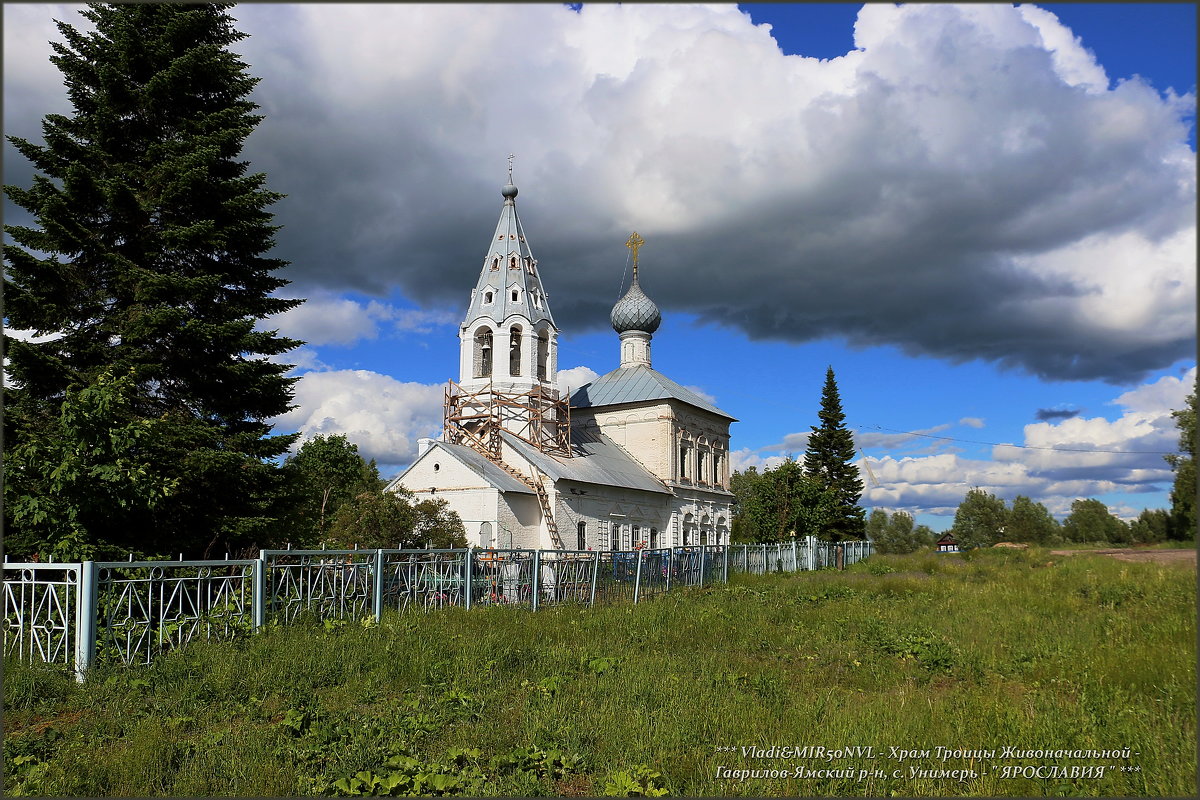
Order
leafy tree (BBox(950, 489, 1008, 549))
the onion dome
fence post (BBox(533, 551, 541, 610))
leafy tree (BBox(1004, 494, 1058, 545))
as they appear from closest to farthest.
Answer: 1. fence post (BBox(533, 551, 541, 610))
2. the onion dome
3. leafy tree (BBox(1004, 494, 1058, 545))
4. leafy tree (BBox(950, 489, 1008, 549))

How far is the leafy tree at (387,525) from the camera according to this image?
1956 centimetres

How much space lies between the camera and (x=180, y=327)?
11984 mm

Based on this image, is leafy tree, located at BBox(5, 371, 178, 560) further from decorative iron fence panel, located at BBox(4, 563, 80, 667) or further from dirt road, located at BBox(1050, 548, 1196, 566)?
dirt road, located at BBox(1050, 548, 1196, 566)

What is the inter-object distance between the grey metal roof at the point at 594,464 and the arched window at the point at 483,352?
11.6 feet

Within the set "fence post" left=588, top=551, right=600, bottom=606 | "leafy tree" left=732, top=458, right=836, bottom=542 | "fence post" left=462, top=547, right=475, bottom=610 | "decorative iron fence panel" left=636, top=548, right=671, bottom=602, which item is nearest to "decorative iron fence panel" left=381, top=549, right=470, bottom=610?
"fence post" left=462, top=547, right=475, bottom=610

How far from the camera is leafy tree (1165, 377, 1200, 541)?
28.0m

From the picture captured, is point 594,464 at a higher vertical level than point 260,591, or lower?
higher

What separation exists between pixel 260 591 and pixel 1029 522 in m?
78.7

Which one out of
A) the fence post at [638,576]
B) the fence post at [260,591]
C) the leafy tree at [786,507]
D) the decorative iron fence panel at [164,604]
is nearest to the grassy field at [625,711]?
the decorative iron fence panel at [164,604]

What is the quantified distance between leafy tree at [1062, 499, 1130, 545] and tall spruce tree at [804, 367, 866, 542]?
665 inches

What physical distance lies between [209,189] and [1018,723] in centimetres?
1321

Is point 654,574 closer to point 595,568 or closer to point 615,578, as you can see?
point 615,578

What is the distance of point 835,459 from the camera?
48.8m

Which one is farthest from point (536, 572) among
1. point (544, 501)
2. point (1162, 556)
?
point (1162, 556)
